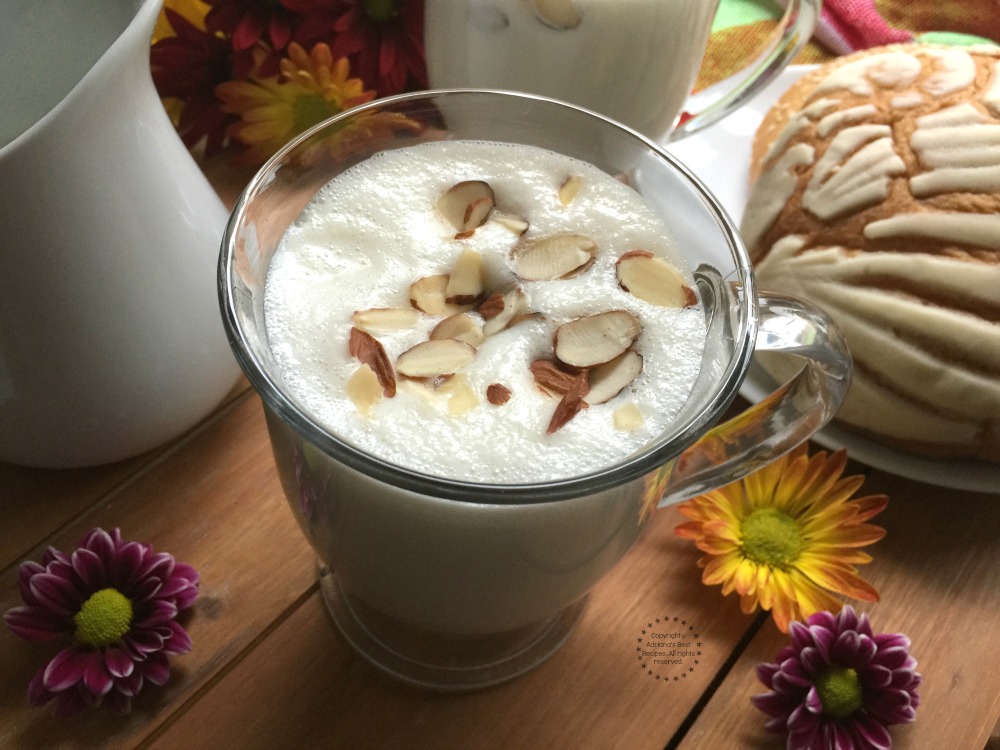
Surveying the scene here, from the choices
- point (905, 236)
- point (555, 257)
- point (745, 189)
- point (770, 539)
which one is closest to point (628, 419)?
point (555, 257)

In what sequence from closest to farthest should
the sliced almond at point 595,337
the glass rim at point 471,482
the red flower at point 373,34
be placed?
A: the glass rim at point 471,482
the sliced almond at point 595,337
the red flower at point 373,34

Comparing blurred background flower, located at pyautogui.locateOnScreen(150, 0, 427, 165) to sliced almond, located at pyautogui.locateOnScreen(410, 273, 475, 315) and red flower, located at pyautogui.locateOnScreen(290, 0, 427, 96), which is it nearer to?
red flower, located at pyautogui.locateOnScreen(290, 0, 427, 96)

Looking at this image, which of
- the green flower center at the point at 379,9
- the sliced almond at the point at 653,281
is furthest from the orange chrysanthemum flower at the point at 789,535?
the green flower center at the point at 379,9

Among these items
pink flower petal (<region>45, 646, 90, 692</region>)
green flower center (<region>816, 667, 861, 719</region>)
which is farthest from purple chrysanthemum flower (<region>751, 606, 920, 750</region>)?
pink flower petal (<region>45, 646, 90, 692</region>)

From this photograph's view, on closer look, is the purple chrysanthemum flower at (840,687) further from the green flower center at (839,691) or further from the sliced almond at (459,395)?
the sliced almond at (459,395)

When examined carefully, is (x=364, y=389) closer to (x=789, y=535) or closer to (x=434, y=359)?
(x=434, y=359)

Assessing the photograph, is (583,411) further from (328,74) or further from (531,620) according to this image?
(328,74)
